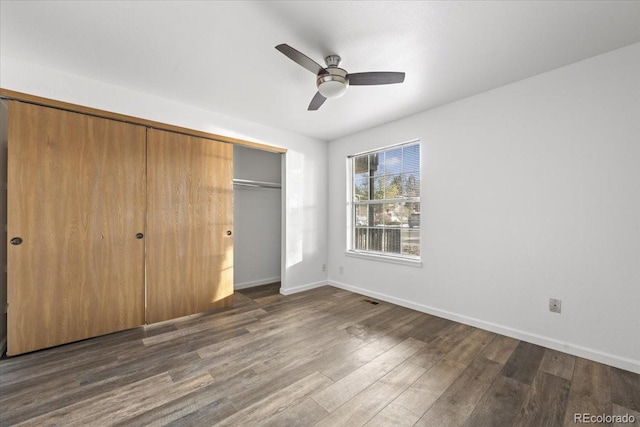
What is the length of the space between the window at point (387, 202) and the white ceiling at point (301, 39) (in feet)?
3.70

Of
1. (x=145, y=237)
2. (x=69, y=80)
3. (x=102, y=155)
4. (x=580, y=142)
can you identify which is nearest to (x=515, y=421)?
(x=580, y=142)

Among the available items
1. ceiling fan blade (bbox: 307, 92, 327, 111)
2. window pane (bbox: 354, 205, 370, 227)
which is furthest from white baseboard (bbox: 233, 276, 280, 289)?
ceiling fan blade (bbox: 307, 92, 327, 111)

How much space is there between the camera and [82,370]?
2037 mm

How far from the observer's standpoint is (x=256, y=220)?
464 cm

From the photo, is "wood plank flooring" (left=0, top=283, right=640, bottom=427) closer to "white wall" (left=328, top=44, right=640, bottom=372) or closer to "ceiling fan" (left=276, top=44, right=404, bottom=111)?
"white wall" (left=328, top=44, right=640, bottom=372)

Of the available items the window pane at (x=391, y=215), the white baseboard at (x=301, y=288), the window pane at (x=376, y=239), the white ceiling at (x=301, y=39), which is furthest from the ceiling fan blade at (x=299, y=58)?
the white baseboard at (x=301, y=288)

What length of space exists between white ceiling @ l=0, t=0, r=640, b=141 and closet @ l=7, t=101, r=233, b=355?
0.64 m

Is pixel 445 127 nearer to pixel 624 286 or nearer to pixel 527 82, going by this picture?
pixel 527 82

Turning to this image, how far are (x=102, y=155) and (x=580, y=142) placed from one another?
455cm

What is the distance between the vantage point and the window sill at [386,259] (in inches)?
135

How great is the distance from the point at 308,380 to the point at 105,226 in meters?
2.51

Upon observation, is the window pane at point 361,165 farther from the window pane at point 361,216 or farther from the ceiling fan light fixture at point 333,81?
the ceiling fan light fixture at point 333,81

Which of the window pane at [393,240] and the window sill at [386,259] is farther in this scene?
the window pane at [393,240]

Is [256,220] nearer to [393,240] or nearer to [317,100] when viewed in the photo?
[393,240]
